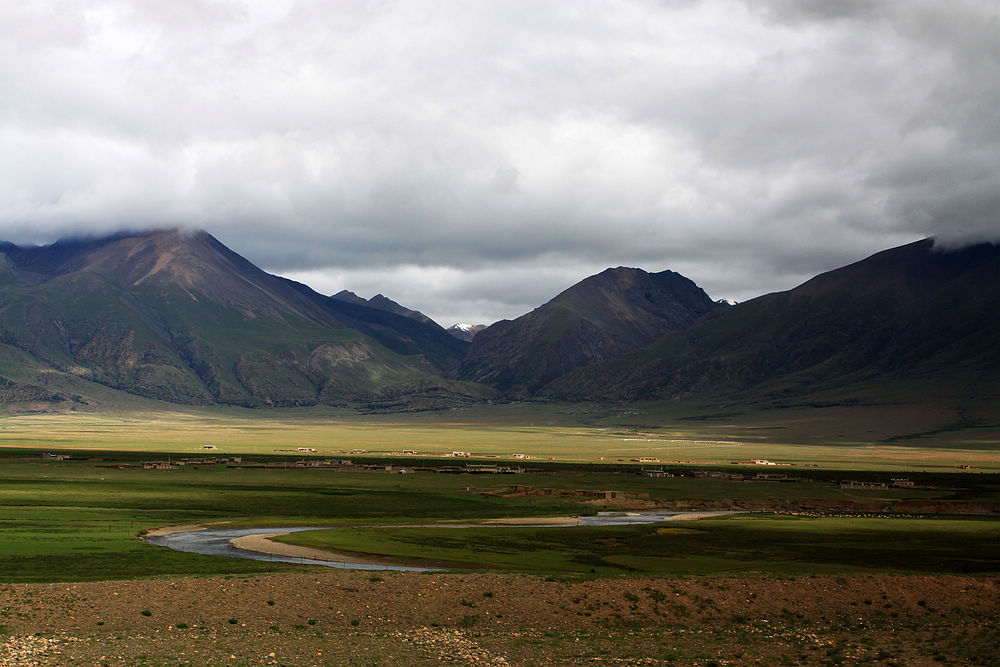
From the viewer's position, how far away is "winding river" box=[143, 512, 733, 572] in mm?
59166

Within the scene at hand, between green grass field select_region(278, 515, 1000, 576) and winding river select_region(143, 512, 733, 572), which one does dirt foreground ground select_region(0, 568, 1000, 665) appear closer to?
green grass field select_region(278, 515, 1000, 576)

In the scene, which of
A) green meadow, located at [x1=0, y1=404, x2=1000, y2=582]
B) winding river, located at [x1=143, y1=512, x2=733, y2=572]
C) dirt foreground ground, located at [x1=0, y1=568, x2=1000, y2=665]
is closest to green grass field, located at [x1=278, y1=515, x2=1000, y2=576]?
green meadow, located at [x1=0, y1=404, x2=1000, y2=582]

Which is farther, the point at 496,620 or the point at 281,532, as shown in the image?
the point at 281,532

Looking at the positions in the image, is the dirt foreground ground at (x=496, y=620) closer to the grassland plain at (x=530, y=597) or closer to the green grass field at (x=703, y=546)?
the grassland plain at (x=530, y=597)

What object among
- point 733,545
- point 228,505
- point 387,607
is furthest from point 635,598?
point 228,505

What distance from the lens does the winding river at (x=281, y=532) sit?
59.2 m

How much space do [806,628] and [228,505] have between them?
68415 mm

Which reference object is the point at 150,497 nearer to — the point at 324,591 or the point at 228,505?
the point at 228,505

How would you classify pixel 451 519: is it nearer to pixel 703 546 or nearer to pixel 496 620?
pixel 703 546

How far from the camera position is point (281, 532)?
76.5m

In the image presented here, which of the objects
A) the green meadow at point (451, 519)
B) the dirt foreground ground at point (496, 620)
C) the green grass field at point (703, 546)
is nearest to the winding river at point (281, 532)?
the green meadow at point (451, 519)

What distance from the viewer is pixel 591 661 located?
3325 centimetres

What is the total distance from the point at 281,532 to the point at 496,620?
40.5m

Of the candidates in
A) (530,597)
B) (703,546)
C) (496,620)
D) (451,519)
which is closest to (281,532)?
(451,519)
